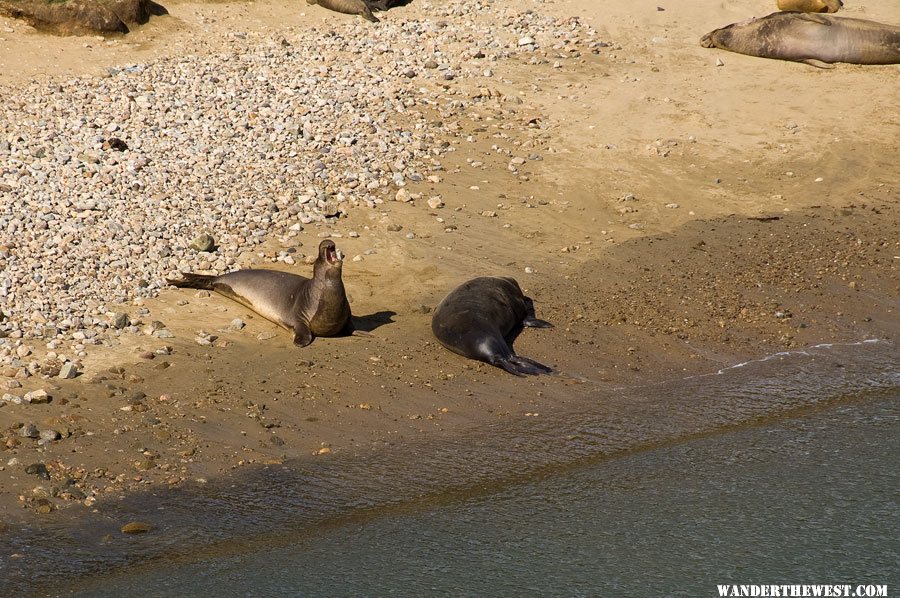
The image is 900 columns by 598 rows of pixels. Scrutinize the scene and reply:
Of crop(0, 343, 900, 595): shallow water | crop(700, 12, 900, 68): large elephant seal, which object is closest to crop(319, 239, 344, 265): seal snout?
crop(0, 343, 900, 595): shallow water

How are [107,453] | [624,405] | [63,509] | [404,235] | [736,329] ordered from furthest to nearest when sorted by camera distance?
[404,235], [736,329], [624,405], [107,453], [63,509]

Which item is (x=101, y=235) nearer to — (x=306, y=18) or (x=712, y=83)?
(x=306, y=18)

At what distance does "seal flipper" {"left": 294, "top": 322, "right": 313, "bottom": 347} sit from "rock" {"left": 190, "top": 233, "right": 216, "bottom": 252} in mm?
1226

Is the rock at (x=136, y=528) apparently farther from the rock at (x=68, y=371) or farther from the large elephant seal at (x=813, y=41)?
the large elephant seal at (x=813, y=41)

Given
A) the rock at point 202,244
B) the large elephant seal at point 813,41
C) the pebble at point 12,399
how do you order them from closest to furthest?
the pebble at point 12,399, the rock at point 202,244, the large elephant seal at point 813,41

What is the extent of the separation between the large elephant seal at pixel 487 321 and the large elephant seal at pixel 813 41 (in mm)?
5761

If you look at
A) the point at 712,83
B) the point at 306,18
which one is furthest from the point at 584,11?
the point at 306,18

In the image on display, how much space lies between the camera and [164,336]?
6.77 metres

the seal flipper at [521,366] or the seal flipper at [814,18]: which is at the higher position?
the seal flipper at [814,18]

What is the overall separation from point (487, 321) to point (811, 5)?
25.8 feet

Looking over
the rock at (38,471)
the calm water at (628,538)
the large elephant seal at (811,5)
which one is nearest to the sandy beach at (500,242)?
the rock at (38,471)

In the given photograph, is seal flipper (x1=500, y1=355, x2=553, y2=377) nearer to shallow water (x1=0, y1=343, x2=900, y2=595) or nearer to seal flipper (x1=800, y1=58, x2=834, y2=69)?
shallow water (x1=0, y1=343, x2=900, y2=595)

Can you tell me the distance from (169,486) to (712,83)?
7.57m

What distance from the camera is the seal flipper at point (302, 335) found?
6.89 m
